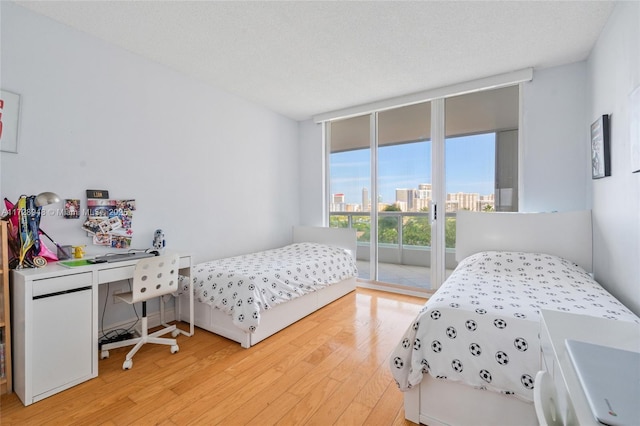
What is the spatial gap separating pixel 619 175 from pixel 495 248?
119 centimetres

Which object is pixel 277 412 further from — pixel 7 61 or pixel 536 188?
pixel 536 188

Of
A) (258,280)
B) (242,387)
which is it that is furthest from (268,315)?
(242,387)

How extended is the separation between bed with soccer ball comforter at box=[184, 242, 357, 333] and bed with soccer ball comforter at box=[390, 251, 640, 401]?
→ 4.13ft

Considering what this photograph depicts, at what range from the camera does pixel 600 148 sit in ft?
7.22

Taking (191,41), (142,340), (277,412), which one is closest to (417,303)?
(277,412)

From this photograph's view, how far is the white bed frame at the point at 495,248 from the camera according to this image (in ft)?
4.41

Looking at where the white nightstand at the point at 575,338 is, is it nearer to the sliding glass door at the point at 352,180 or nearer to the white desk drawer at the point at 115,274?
the white desk drawer at the point at 115,274

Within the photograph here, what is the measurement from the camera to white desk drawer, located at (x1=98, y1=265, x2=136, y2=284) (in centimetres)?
199

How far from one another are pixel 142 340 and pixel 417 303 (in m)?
2.88

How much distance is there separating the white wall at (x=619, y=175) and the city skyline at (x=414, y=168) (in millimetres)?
1003

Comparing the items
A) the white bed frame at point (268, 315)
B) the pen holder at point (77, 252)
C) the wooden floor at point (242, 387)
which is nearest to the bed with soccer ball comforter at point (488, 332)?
the wooden floor at point (242, 387)

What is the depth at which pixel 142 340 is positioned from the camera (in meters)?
2.20

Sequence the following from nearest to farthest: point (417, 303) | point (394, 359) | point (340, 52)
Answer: point (394, 359) → point (340, 52) → point (417, 303)

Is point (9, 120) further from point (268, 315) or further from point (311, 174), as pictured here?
point (311, 174)
